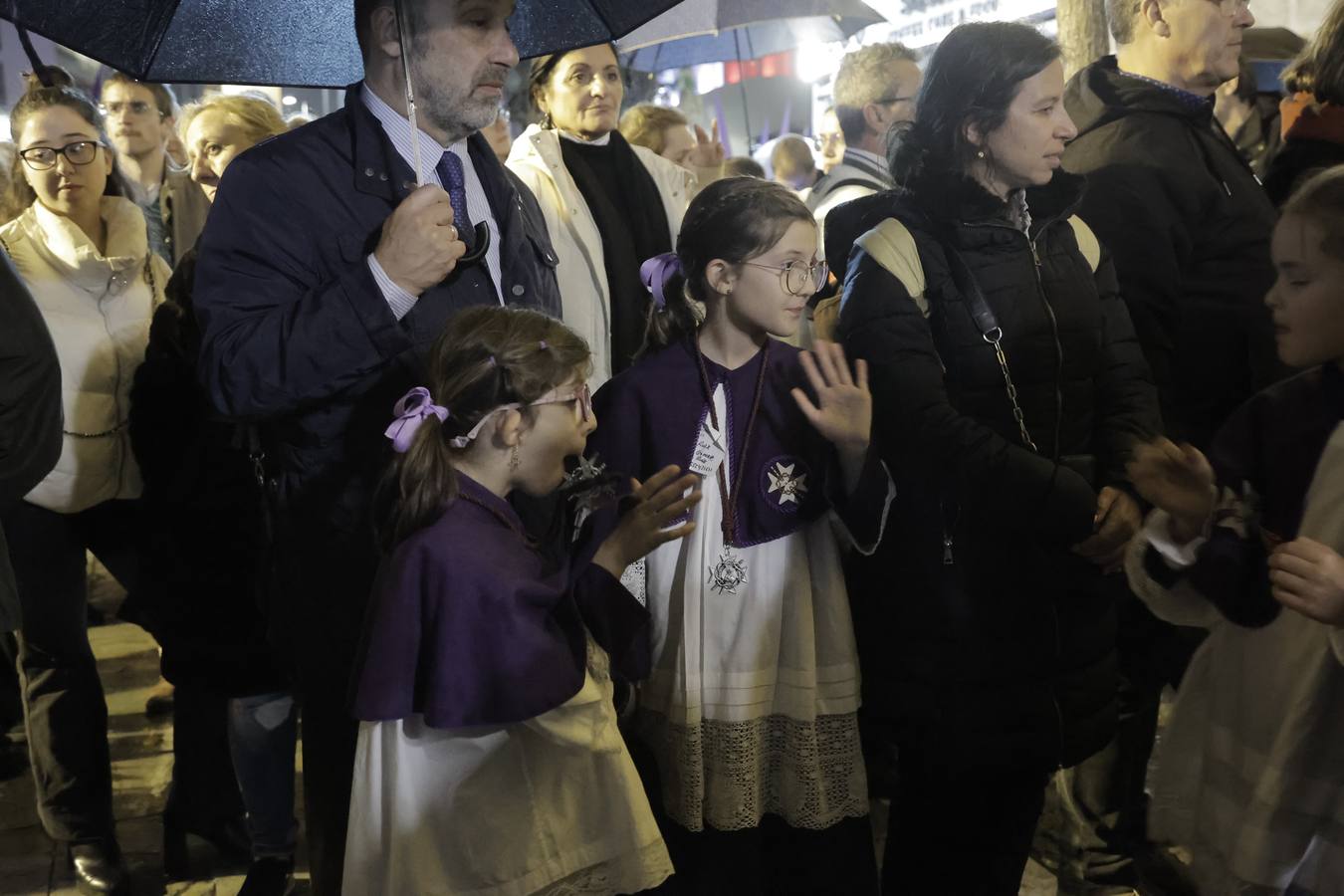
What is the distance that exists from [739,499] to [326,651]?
3.11ft

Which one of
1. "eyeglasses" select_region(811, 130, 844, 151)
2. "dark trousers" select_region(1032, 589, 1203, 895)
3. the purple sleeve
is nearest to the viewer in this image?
the purple sleeve

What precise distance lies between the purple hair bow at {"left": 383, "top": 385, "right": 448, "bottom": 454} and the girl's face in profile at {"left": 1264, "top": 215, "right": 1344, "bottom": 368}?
5.19 feet

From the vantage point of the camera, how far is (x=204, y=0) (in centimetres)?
279

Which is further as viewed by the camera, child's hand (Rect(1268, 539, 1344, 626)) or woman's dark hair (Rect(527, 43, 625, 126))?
woman's dark hair (Rect(527, 43, 625, 126))

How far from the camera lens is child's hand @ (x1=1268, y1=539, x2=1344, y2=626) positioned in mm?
2176

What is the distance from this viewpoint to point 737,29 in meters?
6.72

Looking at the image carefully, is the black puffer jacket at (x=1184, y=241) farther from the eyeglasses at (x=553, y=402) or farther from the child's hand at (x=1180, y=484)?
the eyeglasses at (x=553, y=402)

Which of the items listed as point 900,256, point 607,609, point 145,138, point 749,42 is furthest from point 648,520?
point 749,42

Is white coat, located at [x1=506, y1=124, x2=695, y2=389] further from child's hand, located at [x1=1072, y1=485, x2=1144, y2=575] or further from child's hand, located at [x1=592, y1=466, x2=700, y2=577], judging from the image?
child's hand, located at [x1=1072, y1=485, x2=1144, y2=575]

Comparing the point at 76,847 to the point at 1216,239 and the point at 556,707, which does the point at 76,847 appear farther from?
the point at 1216,239

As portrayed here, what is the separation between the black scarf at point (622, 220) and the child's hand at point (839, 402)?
5.96 feet

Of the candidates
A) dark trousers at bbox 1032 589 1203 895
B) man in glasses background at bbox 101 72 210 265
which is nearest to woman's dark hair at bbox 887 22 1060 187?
dark trousers at bbox 1032 589 1203 895

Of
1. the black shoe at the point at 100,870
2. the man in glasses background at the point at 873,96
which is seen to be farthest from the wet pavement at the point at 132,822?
the man in glasses background at the point at 873,96

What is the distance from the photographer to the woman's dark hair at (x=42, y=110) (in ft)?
13.8
